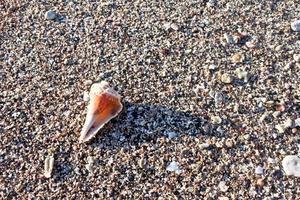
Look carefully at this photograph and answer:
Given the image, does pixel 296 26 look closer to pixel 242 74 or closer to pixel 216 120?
pixel 242 74

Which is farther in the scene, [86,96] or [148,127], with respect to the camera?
[86,96]

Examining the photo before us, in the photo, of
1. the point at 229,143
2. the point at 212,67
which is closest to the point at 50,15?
the point at 212,67

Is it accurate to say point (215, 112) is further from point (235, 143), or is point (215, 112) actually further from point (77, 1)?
point (77, 1)

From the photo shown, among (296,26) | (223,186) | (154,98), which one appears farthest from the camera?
(296,26)

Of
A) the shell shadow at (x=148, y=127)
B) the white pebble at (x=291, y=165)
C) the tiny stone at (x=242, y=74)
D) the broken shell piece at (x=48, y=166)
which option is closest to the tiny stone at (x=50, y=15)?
the shell shadow at (x=148, y=127)

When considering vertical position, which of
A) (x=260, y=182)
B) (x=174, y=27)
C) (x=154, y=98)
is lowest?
(x=260, y=182)

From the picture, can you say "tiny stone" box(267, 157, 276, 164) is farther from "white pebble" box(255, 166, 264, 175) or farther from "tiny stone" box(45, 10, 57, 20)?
"tiny stone" box(45, 10, 57, 20)
